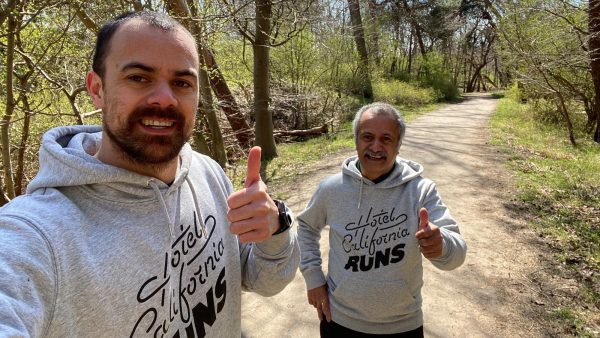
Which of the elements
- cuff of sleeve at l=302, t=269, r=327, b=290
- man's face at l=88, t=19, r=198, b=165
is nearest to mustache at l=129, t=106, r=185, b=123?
man's face at l=88, t=19, r=198, b=165

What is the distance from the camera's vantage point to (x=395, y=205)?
1.98 meters

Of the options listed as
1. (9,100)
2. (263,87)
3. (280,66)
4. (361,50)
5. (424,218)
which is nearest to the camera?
(424,218)

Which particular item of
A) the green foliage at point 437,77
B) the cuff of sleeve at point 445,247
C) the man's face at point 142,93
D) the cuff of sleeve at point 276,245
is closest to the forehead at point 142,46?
the man's face at point 142,93

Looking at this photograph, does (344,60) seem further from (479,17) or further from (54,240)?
(479,17)

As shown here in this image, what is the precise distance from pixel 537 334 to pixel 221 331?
2942 millimetres

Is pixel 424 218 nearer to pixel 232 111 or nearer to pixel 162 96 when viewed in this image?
pixel 162 96

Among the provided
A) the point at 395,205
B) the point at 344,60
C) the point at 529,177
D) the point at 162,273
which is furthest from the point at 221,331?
the point at 344,60

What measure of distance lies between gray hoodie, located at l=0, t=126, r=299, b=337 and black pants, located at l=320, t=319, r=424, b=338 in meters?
0.74

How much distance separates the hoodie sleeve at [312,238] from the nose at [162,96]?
1237mm

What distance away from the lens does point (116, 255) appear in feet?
3.26

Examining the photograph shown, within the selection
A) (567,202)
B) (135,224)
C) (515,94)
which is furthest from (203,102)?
(515,94)

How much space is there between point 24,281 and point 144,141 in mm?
470

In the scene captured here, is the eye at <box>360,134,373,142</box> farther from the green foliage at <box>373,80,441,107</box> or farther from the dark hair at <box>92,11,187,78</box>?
the green foliage at <box>373,80,441,107</box>

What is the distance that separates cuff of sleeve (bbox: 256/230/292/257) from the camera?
1354mm
